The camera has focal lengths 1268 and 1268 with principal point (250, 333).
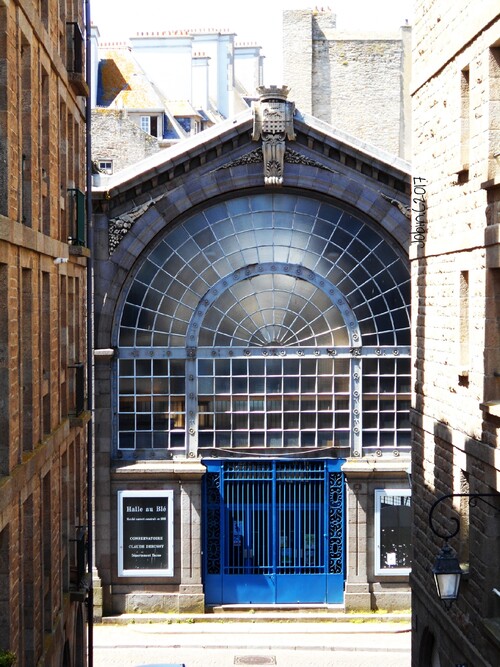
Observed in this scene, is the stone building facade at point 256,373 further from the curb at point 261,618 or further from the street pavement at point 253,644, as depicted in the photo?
the street pavement at point 253,644

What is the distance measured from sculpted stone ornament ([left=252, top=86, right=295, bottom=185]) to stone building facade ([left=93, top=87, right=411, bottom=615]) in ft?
0.15

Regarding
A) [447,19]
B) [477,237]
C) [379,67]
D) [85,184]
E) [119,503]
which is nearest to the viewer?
[477,237]

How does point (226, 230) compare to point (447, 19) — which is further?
point (226, 230)

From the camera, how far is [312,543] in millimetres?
30031

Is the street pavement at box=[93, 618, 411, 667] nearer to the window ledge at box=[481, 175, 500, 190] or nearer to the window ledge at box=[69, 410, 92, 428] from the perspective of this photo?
the window ledge at box=[69, 410, 92, 428]

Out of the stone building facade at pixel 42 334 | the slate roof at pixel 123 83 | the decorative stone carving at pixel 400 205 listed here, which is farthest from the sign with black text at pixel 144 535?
the slate roof at pixel 123 83

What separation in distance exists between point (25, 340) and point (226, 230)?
47.1ft

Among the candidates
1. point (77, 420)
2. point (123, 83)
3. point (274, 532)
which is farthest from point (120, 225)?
Result: point (123, 83)

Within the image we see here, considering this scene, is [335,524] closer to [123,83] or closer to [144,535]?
[144,535]

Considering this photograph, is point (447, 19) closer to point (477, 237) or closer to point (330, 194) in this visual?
point (477, 237)

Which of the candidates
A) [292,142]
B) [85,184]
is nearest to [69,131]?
[85,184]

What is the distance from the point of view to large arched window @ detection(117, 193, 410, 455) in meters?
29.9

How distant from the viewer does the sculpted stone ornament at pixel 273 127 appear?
29.4 metres

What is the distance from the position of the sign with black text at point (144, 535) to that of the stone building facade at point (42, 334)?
16.8 ft
